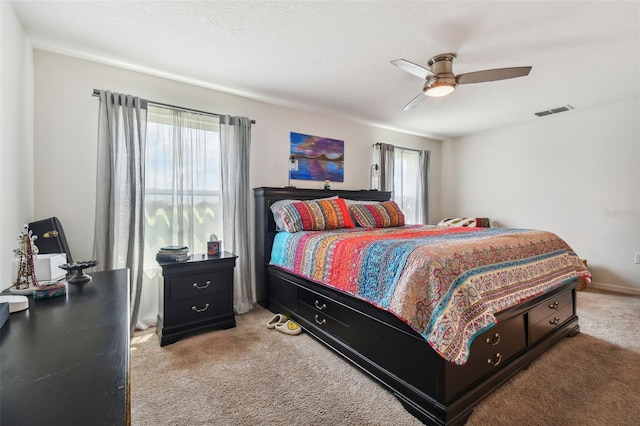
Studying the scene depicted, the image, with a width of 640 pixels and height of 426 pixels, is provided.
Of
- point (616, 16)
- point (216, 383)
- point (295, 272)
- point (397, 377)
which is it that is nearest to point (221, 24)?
point (295, 272)

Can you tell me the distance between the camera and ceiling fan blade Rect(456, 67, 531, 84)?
2230mm

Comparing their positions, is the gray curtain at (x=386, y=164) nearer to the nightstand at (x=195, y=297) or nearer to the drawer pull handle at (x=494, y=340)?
the nightstand at (x=195, y=297)

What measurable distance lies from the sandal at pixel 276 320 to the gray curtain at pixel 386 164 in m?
2.54

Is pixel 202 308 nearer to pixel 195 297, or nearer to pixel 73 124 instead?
pixel 195 297

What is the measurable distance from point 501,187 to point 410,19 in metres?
3.83

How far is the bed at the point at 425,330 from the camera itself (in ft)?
4.83

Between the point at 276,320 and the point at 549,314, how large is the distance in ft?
7.40

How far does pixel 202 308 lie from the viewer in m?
2.56

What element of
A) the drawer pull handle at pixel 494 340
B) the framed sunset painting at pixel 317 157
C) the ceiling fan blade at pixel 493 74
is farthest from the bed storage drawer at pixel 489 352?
the framed sunset painting at pixel 317 157

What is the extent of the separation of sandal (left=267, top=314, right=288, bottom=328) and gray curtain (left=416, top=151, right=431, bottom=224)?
3.25 metres

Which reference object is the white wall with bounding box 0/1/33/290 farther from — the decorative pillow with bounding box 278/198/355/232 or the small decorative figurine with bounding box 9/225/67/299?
the decorative pillow with bounding box 278/198/355/232

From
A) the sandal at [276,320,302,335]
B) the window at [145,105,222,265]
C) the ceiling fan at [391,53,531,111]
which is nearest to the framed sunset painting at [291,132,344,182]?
the window at [145,105,222,265]

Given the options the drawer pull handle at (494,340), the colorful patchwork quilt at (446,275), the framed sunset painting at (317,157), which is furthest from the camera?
the framed sunset painting at (317,157)

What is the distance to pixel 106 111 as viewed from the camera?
2.49 meters
